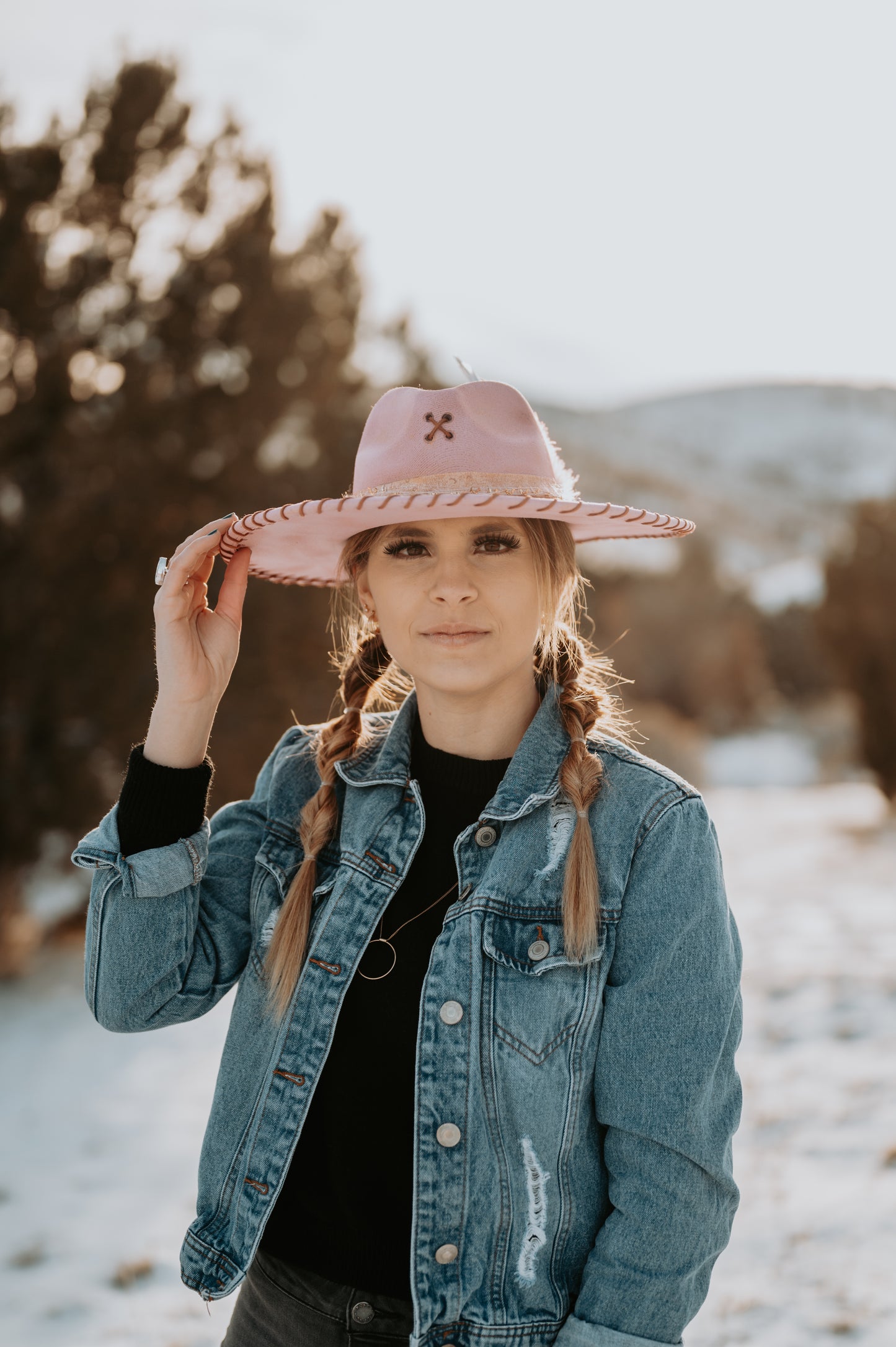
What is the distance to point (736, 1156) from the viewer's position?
146 inches

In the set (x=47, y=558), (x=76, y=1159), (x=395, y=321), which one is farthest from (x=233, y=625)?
(x=395, y=321)

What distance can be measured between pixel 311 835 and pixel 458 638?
0.38m

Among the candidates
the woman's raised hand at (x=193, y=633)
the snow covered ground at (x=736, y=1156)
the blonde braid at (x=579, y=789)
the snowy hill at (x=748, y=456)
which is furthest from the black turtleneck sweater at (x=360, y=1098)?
the snowy hill at (x=748, y=456)

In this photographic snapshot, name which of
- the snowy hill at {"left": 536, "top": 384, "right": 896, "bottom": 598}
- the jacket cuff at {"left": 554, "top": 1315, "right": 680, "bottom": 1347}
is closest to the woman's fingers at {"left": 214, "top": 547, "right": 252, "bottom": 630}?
the jacket cuff at {"left": 554, "top": 1315, "right": 680, "bottom": 1347}

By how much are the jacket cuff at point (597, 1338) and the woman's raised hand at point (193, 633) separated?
95cm

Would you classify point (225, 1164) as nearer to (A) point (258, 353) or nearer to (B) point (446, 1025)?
(B) point (446, 1025)

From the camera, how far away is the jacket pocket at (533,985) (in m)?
1.45

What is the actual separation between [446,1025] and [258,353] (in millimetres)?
5767

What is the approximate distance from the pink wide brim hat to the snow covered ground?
2.28 metres

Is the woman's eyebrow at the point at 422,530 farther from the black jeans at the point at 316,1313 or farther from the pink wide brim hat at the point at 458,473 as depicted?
the black jeans at the point at 316,1313

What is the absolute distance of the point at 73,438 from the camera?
601cm

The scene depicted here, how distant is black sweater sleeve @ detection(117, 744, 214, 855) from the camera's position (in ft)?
5.19

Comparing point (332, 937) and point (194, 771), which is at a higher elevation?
point (194, 771)

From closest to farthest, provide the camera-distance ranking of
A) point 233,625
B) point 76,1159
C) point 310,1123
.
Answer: point 310,1123 < point 233,625 < point 76,1159
